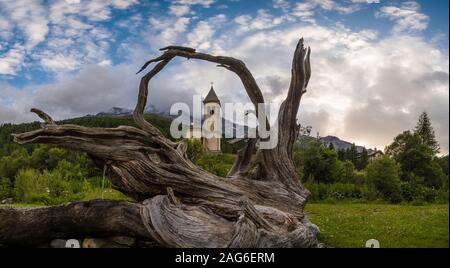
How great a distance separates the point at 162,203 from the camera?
344 inches

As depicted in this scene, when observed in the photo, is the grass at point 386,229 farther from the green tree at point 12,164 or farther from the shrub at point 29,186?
the green tree at point 12,164

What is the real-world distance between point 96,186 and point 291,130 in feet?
48.0

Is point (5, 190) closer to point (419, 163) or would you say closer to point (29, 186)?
point (29, 186)

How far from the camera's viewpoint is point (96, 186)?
2327cm

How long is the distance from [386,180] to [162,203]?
18091 millimetres

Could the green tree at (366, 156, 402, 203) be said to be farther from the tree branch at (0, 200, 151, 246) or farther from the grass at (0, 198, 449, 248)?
the tree branch at (0, 200, 151, 246)

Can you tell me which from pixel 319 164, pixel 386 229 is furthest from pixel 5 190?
pixel 386 229

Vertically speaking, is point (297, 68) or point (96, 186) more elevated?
point (297, 68)

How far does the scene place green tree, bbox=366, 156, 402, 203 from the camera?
75.4ft

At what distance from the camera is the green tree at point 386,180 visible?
23.0m

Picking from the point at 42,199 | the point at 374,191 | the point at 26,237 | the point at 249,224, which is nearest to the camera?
the point at 249,224

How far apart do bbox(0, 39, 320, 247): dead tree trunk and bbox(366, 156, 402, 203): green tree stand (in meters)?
13.5
